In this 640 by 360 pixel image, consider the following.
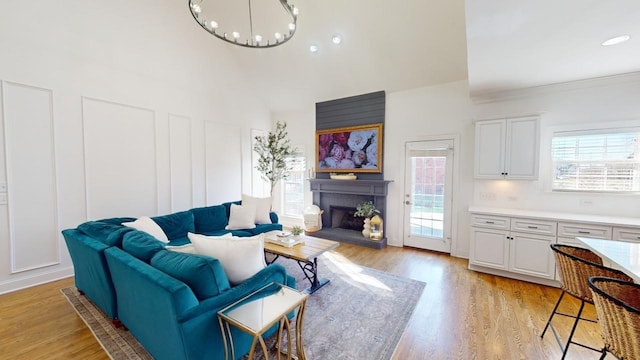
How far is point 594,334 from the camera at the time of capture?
2.30 m

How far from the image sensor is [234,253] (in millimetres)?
1946

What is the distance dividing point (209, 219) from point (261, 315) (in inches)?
120


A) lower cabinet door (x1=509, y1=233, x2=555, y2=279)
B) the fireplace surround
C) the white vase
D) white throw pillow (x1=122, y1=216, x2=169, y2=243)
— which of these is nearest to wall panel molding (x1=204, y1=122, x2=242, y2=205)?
the fireplace surround

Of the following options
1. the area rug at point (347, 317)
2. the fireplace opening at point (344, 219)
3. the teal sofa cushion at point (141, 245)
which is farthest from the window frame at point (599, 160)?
the teal sofa cushion at point (141, 245)

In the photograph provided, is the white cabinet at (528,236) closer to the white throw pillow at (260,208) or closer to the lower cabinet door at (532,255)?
the lower cabinet door at (532,255)

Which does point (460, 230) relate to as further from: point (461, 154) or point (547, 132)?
point (547, 132)

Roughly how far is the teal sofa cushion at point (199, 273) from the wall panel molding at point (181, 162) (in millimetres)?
3335

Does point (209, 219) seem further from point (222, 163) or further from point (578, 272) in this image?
point (578, 272)

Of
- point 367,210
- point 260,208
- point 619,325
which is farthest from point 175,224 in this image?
point 619,325

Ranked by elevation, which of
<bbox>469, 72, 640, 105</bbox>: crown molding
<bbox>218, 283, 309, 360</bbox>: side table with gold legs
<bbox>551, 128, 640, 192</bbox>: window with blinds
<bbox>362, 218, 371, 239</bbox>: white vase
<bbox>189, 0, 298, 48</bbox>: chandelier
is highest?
<bbox>189, 0, 298, 48</bbox>: chandelier

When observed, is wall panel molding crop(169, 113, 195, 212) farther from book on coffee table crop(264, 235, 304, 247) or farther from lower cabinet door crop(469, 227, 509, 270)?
lower cabinet door crop(469, 227, 509, 270)

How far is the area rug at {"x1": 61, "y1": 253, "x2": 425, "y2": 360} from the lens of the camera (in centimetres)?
209

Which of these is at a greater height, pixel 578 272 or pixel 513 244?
pixel 578 272

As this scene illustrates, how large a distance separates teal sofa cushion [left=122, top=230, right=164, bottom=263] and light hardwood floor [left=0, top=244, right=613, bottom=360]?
0.85 m
